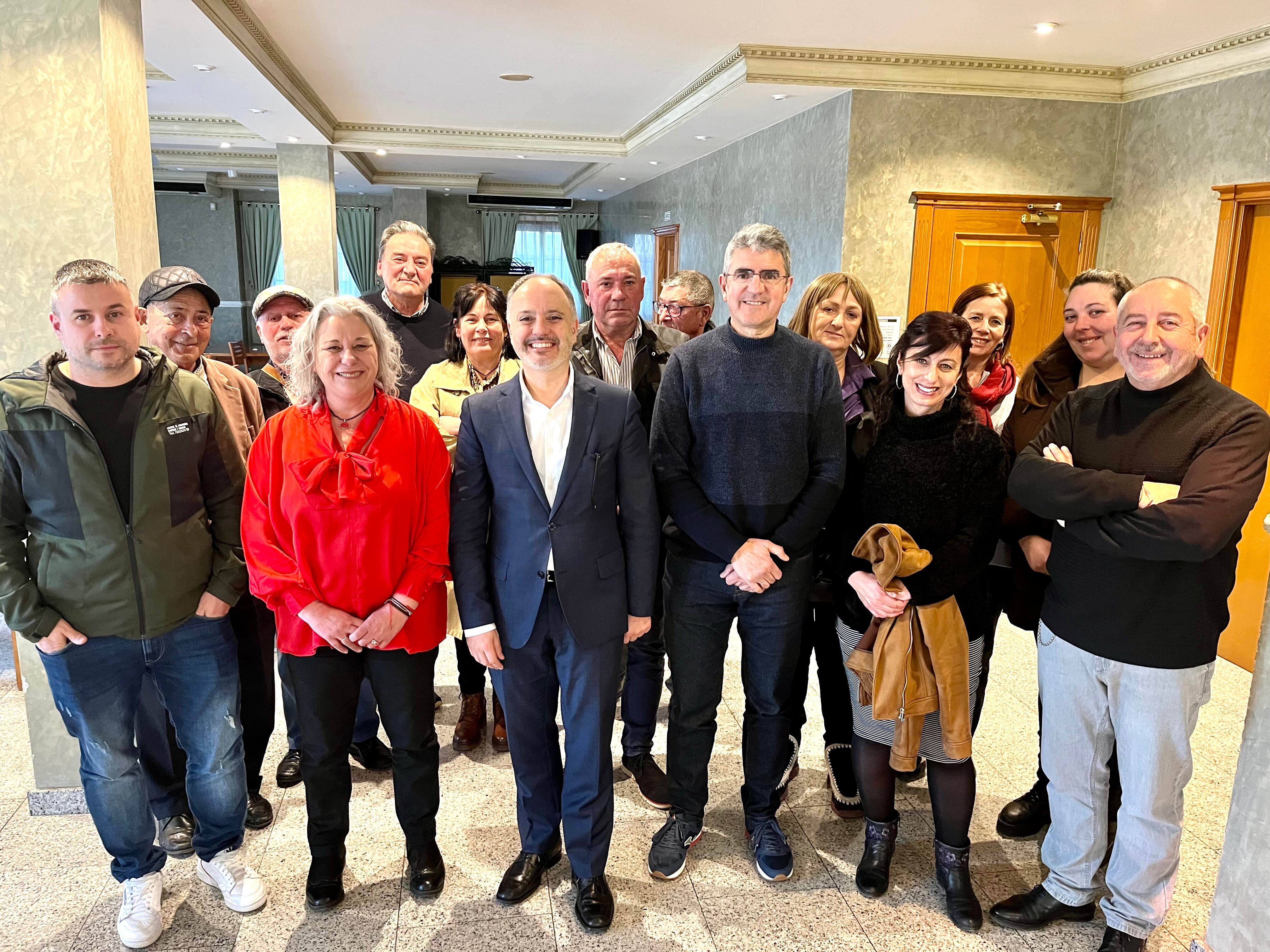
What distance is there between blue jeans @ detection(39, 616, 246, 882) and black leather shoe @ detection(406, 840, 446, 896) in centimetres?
47

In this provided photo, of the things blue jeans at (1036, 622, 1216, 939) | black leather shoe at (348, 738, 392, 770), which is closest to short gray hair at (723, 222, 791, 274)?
blue jeans at (1036, 622, 1216, 939)

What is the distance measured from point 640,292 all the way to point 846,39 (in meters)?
3.10

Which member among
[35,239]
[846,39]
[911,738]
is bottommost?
[911,738]

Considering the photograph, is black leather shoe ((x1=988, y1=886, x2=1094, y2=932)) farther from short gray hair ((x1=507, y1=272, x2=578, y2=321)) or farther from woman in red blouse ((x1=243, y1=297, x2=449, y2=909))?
short gray hair ((x1=507, y1=272, x2=578, y2=321))

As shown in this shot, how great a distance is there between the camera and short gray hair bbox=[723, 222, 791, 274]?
2.19m

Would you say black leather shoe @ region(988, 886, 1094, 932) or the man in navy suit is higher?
the man in navy suit

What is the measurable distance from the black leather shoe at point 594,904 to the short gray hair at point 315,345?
4.72 ft

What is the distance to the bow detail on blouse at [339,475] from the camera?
1983 mm

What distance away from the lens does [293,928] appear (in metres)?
2.21

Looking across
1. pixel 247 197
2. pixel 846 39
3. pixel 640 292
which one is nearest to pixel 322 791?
pixel 640 292

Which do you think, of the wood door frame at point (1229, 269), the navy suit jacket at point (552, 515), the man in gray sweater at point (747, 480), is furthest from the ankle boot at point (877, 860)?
the wood door frame at point (1229, 269)

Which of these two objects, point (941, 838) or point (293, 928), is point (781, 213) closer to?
point (941, 838)

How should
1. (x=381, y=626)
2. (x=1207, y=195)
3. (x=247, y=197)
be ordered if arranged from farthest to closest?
(x=247, y=197) → (x=1207, y=195) → (x=381, y=626)


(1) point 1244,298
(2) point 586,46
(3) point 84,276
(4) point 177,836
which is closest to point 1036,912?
(4) point 177,836
